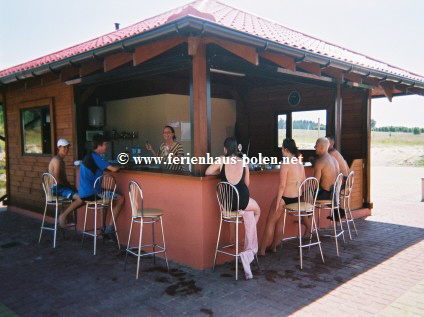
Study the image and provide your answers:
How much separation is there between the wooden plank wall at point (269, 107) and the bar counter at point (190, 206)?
3651mm

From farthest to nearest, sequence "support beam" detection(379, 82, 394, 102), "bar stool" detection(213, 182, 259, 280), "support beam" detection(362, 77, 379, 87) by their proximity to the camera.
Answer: "support beam" detection(379, 82, 394, 102) → "support beam" detection(362, 77, 379, 87) → "bar stool" detection(213, 182, 259, 280)

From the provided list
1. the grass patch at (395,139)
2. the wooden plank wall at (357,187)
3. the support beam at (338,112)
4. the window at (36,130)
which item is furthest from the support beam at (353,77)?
the grass patch at (395,139)

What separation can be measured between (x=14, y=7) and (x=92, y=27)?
3.67 meters

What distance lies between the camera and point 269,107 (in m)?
9.08

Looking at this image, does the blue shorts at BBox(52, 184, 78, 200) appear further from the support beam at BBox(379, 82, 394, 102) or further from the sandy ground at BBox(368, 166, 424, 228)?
the support beam at BBox(379, 82, 394, 102)

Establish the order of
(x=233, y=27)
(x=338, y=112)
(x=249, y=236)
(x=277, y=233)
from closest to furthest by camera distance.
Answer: (x=233, y=27)
(x=249, y=236)
(x=277, y=233)
(x=338, y=112)

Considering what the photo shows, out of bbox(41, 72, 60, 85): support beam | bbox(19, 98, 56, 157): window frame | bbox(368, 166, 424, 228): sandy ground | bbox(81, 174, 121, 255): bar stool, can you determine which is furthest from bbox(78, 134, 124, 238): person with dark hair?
bbox(368, 166, 424, 228): sandy ground

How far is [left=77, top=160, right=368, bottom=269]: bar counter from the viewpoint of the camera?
429 centimetres

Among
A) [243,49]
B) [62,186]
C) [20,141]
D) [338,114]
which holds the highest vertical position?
[243,49]

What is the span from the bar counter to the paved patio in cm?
28

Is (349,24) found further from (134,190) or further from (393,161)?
(134,190)

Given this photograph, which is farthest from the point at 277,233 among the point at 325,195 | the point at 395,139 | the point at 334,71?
the point at 395,139

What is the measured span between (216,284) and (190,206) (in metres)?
0.97

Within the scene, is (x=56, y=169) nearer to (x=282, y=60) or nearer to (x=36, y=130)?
(x=36, y=130)
